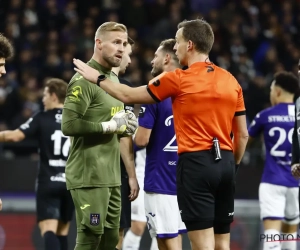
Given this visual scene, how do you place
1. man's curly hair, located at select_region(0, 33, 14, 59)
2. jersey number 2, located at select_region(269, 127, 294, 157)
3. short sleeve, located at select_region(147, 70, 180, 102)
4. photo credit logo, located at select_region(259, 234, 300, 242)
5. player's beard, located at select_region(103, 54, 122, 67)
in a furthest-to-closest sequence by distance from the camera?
1. jersey number 2, located at select_region(269, 127, 294, 157)
2. photo credit logo, located at select_region(259, 234, 300, 242)
3. player's beard, located at select_region(103, 54, 122, 67)
4. short sleeve, located at select_region(147, 70, 180, 102)
5. man's curly hair, located at select_region(0, 33, 14, 59)

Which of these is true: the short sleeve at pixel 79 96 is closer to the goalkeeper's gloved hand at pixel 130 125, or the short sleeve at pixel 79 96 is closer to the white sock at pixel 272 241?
the goalkeeper's gloved hand at pixel 130 125

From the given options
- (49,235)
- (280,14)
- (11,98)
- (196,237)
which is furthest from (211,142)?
(280,14)

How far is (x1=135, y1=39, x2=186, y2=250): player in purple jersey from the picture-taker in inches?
273

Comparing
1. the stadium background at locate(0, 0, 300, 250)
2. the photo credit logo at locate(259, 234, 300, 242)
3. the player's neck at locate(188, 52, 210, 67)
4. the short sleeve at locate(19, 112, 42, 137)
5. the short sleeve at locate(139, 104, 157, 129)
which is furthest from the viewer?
the stadium background at locate(0, 0, 300, 250)

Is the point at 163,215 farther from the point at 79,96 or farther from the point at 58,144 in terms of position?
the point at 58,144

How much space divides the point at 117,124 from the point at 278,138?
331 cm

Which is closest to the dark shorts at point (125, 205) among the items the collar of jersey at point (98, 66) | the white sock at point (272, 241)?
the collar of jersey at point (98, 66)

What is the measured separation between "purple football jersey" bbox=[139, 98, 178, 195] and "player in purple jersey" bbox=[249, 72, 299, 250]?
80.9 inches

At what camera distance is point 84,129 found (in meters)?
5.82

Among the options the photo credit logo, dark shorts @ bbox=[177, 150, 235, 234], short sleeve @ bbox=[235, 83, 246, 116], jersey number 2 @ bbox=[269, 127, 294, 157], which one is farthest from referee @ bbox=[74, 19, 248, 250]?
jersey number 2 @ bbox=[269, 127, 294, 157]

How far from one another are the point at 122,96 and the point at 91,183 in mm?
832

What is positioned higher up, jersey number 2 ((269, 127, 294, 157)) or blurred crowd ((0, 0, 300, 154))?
blurred crowd ((0, 0, 300, 154))

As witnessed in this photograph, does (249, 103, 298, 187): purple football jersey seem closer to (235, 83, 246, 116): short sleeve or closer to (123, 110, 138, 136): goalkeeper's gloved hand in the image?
(235, 83, 246, 116): short sleeve

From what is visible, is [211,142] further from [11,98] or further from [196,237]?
[11,98]
